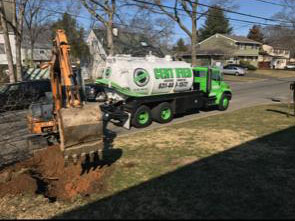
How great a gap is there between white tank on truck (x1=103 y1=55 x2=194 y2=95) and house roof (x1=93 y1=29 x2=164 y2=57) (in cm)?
2595

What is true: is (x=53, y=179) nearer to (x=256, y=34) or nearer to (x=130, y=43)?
(x=130, y=43)

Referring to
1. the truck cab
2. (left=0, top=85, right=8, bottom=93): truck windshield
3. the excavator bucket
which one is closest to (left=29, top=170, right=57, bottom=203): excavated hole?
the excavator bucket

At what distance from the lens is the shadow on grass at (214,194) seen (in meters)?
4.23

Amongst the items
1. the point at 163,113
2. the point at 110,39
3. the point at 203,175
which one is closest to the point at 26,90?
the point at 163,113

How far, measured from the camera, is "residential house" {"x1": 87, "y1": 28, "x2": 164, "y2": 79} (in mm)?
37375

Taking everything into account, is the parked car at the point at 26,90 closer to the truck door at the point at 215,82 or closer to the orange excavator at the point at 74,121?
the orange excavator at the point at 74,121

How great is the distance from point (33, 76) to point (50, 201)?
24314mm

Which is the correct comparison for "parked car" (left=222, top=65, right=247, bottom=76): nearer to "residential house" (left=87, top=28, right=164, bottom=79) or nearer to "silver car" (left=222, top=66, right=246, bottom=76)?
"silver car" (left=222, top=66, right=246, bottom=76)

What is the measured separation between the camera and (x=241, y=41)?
54.0 meters

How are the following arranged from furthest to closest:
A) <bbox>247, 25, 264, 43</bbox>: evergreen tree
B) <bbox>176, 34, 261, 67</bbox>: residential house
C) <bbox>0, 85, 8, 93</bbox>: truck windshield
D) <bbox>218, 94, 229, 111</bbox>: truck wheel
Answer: <bbox>247, 25, 264, 43</bbox>: evergreen tree < <bbox>176, 34, 261, 67</bbox>: residential house < <bbox>218, 94, 229, 111</bbox>: truck wheel < <bbox>0, 85, 8, 93</bbox>: truck windshield

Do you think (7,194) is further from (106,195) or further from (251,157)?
(251,157)

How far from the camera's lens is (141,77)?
10.0 meters

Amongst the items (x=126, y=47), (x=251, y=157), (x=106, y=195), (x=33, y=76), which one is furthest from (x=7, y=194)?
(x=126, y=47)

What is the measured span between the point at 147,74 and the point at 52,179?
5983 millimetres
